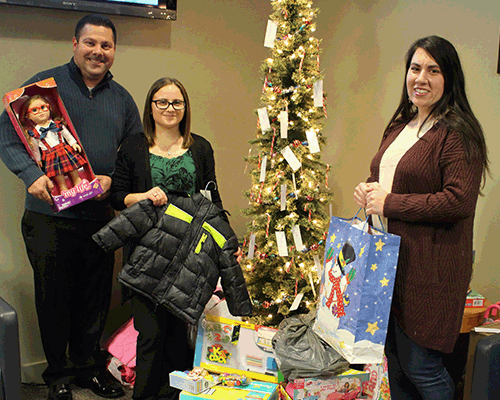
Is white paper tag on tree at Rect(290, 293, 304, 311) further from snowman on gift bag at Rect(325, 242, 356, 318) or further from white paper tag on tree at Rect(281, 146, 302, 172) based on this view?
snowman on gift bag at Rect(325, 242, 356, 318)

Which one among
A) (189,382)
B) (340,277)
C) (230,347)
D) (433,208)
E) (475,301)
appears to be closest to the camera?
(433,208)

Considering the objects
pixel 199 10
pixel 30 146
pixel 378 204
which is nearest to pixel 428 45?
pixel 378 204

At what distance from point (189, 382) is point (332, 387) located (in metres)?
0.68

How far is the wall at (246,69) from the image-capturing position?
2.50 meters

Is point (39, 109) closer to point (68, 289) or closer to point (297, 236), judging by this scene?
point (68, 289)

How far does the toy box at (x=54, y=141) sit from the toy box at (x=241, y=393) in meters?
1.06

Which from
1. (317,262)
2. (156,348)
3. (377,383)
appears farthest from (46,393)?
(377,383)

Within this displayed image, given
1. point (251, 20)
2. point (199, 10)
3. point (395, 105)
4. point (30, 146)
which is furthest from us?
point (251, 20)

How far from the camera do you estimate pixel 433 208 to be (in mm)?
1470

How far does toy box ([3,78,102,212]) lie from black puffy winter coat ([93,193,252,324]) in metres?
0.26

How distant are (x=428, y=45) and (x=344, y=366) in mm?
1480

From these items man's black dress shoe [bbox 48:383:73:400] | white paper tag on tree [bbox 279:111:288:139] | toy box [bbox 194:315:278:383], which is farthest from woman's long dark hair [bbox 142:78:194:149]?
man's black dress shoe [bbox 48:383:73:400]

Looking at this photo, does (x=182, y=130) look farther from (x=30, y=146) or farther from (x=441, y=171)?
(x=441, y=171)

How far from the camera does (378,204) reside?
159 centimetres
